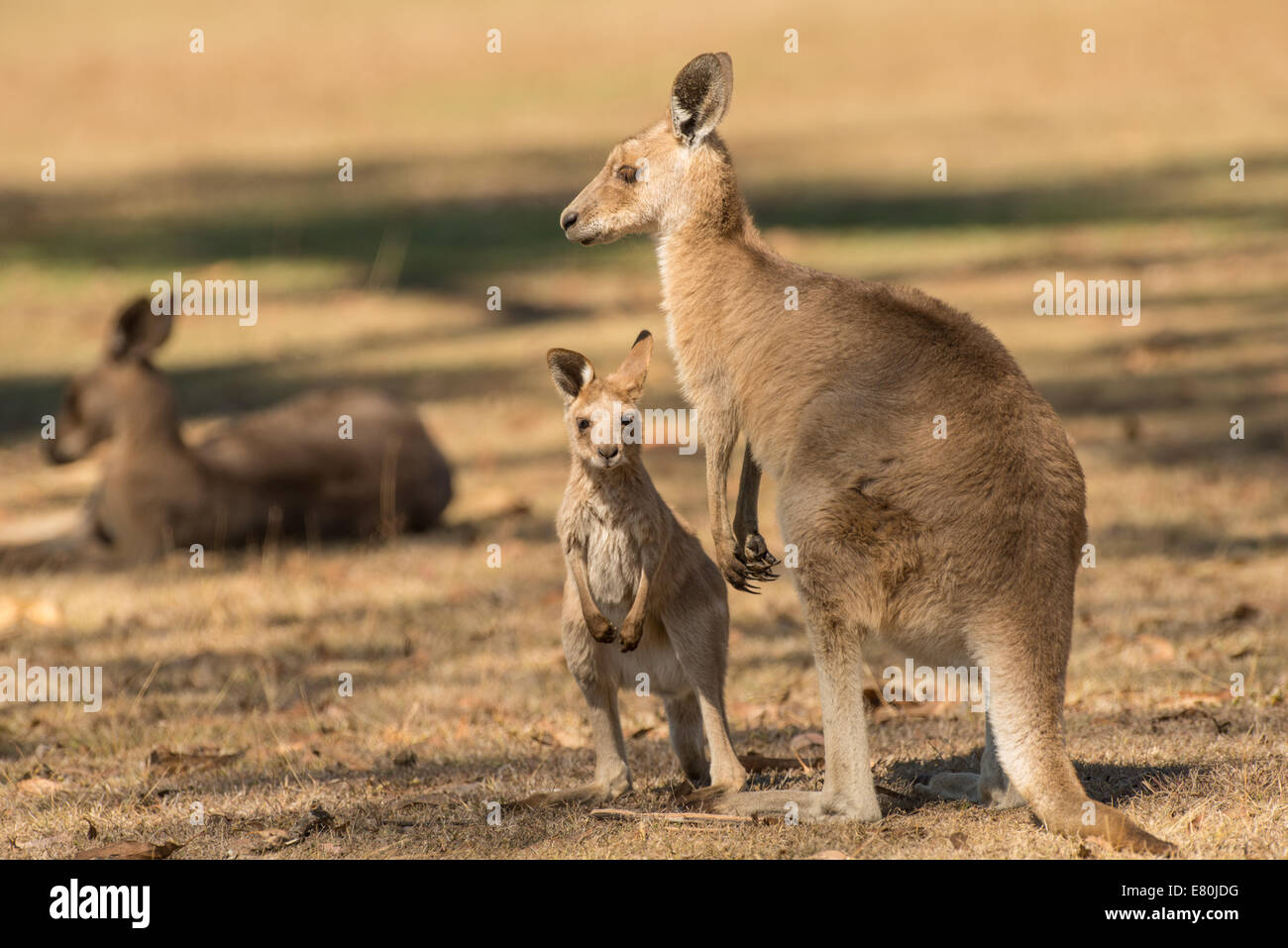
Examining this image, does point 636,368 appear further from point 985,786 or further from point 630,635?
point 985,786

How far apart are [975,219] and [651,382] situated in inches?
198

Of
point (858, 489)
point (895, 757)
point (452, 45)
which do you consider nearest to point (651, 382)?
point (895, 757)

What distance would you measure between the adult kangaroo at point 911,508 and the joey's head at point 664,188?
1.06ft

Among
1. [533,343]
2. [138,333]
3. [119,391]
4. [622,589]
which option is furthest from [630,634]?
[533,343]

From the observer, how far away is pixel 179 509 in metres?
7.40

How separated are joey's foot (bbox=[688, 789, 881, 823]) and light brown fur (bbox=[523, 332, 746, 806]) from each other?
106 millimetres

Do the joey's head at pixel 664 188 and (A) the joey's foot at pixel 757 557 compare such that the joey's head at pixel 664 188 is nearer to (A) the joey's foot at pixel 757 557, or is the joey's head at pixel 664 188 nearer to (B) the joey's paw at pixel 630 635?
(A) the joey's foot at pixel 757 557

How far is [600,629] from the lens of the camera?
13.0 ft

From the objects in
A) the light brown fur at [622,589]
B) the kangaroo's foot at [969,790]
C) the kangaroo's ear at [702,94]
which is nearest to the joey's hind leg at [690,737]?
the light brown fur at [622,589]

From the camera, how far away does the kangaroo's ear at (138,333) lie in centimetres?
762

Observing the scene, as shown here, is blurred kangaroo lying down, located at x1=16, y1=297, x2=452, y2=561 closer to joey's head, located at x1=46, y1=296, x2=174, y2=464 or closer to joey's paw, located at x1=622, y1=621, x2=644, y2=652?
joey's head, located at x1=46, y1=296, x2=174, y2=464

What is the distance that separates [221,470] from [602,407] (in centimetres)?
401

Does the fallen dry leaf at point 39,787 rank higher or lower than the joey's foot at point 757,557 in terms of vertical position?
lower

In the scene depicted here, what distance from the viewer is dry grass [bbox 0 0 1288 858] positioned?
432 cm
